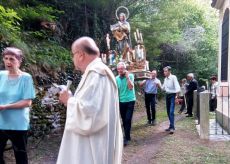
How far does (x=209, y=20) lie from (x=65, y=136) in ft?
109

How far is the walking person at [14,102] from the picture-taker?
4.22 meters

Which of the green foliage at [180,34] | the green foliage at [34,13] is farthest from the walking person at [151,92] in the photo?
the green foliage at [180,34]

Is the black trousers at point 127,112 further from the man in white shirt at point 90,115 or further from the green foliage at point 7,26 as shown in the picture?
the man in white shirt at point 90,115

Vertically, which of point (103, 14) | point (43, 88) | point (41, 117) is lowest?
point (41, 117)

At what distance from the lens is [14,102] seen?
167 inches

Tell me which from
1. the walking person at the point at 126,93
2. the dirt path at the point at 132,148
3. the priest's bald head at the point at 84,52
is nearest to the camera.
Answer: the priest's bald head at the point at 84,52

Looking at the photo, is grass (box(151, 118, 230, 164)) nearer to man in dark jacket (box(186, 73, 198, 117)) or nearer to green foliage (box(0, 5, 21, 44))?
green foliage (box(0, 5, 21, 44))

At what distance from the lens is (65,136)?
3.17 metres

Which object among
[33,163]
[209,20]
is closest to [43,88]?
[33,163]

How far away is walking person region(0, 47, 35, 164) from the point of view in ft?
13.9

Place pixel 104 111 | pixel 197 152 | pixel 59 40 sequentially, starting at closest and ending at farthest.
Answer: pixel 104 111 < pixel 197 152 < pixel 59 40

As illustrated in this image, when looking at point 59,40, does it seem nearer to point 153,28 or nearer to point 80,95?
point 153,28

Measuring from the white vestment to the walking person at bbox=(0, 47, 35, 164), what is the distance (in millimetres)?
1257

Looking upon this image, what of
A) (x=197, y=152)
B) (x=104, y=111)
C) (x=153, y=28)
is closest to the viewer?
(x=104, y=111)
